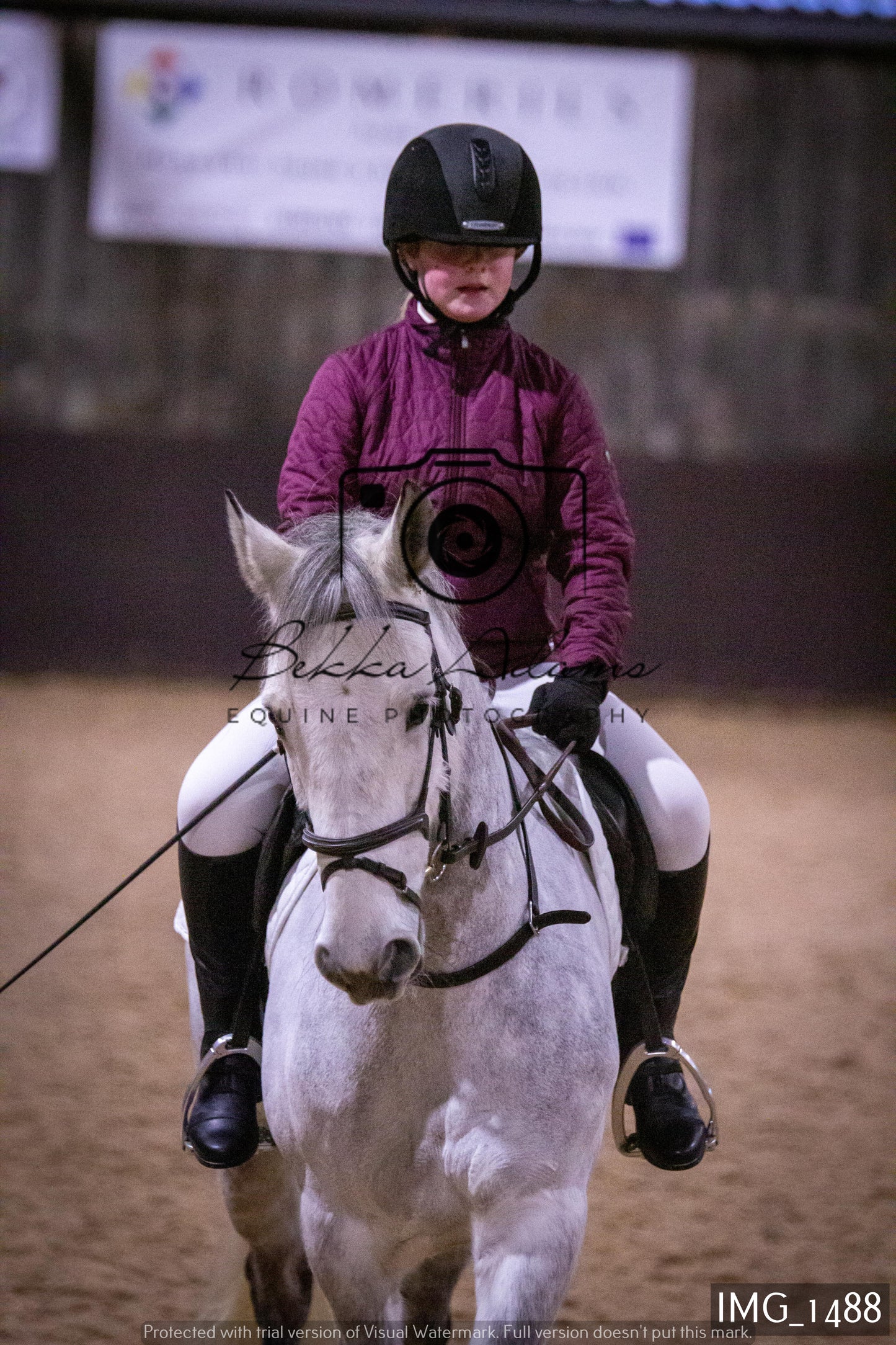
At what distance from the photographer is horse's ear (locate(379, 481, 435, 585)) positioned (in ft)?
5.56

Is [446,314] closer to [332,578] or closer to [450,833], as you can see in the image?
[332,578]

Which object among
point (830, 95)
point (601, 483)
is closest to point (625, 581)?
point (601, 483)

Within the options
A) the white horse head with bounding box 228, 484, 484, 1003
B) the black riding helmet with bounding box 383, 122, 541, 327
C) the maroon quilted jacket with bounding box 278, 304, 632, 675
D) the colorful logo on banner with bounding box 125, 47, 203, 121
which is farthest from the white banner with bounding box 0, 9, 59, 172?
the white horse head with bounding box 228, 484, 484, 1003

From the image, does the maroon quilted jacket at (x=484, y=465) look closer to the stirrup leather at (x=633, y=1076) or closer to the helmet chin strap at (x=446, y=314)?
the helmet chin strap at (x=446, y=314)

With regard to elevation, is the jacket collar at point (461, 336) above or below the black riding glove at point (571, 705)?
above

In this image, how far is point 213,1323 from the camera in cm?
294

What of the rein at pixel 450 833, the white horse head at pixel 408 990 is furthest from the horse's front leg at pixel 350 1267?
the rein at pixel 450 833

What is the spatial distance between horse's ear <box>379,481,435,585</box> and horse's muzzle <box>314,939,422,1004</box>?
19.7 inches

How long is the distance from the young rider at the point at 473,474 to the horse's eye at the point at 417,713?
17.5 inches

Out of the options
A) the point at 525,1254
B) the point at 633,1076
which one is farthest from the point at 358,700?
the point at 633,1076

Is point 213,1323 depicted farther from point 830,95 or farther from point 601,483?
point 830,95

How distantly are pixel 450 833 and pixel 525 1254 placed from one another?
637mm

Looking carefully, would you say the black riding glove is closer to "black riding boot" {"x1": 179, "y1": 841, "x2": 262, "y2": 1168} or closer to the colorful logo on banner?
"black riding boot" {"x1": 179, "y1": 841, "x2": 262, "y2": 1168}

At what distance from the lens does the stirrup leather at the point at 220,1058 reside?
252 centimetres
